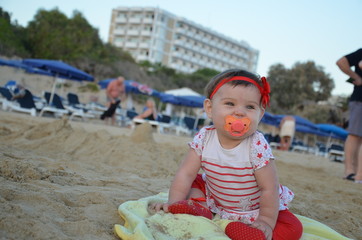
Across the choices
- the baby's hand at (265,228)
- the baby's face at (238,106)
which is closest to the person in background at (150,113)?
the baby's face at (238,106)

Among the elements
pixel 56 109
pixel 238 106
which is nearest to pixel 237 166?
pixel 238 106

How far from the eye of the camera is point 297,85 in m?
38.7

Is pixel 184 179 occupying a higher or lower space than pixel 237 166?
lower

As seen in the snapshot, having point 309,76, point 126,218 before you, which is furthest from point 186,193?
point 309,76

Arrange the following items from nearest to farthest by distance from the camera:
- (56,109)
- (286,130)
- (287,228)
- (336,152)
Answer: (287,228)
(56,109)
(336,152)
(286,130)

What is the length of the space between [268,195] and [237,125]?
17.2 inches

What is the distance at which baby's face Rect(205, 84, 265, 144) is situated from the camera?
195cm

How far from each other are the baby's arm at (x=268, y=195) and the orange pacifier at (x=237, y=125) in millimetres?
243

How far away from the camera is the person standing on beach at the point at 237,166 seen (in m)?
1.90

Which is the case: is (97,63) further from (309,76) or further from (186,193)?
(186,193)

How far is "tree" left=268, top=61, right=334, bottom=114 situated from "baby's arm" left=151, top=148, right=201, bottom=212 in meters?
37.3

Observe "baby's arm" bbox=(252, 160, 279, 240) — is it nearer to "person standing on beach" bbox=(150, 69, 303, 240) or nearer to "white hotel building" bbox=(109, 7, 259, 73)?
"person standing on beach" bbox=(150, 69, 303, 240)

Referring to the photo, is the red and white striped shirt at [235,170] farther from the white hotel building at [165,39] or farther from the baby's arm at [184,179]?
the white hotel building at [165,39]

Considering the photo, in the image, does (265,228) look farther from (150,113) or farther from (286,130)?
(286,130)
